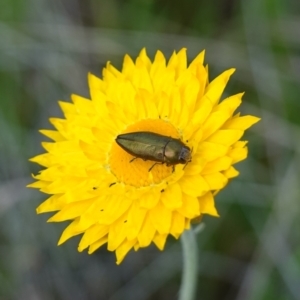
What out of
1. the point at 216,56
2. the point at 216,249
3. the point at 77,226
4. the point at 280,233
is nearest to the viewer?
the point at 77,226

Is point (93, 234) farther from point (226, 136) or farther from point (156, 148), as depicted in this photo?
point (226, 136)

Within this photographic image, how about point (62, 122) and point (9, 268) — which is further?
point (9, 268)

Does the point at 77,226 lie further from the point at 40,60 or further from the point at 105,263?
the point at 40,60

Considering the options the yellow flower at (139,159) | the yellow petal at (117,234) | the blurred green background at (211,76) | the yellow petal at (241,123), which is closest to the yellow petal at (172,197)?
the yellow flower at (139,159)

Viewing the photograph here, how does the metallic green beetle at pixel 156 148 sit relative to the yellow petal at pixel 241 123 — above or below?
below

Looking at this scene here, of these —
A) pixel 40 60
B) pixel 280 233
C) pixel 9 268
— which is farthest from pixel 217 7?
pixel 9 268

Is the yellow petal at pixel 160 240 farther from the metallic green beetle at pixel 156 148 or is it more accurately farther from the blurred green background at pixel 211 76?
the blurred green background at pixel 211 76

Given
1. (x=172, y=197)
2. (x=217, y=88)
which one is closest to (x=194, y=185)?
(x=172, y=197)
